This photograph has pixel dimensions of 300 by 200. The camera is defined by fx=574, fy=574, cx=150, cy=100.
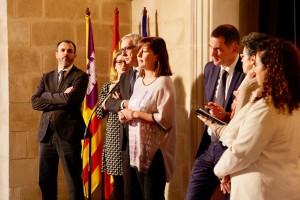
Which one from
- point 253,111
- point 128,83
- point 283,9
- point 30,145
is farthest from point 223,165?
point 30,145

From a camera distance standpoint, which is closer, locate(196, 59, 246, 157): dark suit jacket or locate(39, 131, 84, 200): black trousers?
locate(196, 59, 246, 157): dark suit jacket

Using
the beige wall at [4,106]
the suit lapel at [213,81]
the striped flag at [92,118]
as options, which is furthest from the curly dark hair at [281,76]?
the beige wall at [4,106]

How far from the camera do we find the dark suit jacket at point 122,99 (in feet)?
13.8

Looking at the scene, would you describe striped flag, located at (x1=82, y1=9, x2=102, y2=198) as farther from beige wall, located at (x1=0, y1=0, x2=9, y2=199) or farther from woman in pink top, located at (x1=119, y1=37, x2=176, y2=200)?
woman in pink top, located at (x1=119, y1=37, x2=176, y2=200)

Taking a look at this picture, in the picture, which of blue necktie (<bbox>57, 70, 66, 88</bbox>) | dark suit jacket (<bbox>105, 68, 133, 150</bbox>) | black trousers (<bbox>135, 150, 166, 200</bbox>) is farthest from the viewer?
blue necktie (<bbox>57, 70, 66, 88</bbox>)

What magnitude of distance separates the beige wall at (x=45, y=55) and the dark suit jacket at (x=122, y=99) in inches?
23.2

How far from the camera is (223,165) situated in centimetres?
282

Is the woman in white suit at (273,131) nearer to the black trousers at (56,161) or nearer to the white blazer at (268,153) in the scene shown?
the white blazer at (268,153)

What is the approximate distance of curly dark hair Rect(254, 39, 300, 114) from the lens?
2623 mm

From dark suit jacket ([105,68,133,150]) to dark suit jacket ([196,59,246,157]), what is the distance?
679mm

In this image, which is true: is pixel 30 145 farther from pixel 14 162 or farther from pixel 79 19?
pixel 79 19

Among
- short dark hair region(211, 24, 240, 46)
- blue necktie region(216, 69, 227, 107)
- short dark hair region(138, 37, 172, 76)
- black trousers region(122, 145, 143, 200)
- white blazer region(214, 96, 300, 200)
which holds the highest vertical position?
short dark hair region(211, 24, 240, 46)

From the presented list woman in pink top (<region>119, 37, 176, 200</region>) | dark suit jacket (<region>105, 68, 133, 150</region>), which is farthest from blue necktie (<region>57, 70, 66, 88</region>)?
woman in pink top (<region>119, 37, 176, 200</region>)

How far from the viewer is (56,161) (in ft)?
16.0
